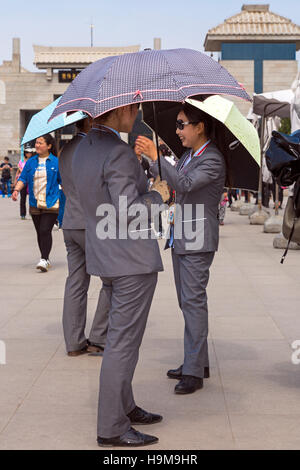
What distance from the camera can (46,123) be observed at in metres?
5.60

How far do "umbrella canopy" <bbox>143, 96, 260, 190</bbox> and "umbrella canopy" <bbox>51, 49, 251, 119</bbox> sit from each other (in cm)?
33

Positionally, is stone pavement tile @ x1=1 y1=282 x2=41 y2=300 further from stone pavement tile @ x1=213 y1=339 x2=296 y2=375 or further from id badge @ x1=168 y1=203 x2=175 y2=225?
id badge @ x1=168 y1=203 x2=175 y2=225

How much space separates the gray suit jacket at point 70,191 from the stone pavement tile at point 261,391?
5.16ft

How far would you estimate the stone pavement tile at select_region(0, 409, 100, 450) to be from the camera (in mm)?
3762

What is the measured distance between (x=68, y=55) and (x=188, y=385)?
69883 millimetres

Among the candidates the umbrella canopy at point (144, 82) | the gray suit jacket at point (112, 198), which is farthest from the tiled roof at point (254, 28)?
the gray suit jacket at point (112, 198)

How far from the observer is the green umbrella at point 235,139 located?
4.48 m

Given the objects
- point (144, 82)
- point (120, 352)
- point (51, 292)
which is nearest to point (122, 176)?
point (144, 82)

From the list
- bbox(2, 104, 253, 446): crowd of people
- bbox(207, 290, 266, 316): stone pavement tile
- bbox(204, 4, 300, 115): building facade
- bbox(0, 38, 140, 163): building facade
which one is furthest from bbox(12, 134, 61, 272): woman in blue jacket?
bbox(0, 38, 140, 163): building facade

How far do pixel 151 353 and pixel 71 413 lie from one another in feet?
4.67

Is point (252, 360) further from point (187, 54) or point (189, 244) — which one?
point (187, 54)

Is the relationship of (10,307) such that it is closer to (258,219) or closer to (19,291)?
(19,291)

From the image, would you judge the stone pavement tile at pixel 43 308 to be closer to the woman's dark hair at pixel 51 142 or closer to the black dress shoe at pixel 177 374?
the black dress shoe at pixel 177 374

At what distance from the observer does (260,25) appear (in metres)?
66.0
